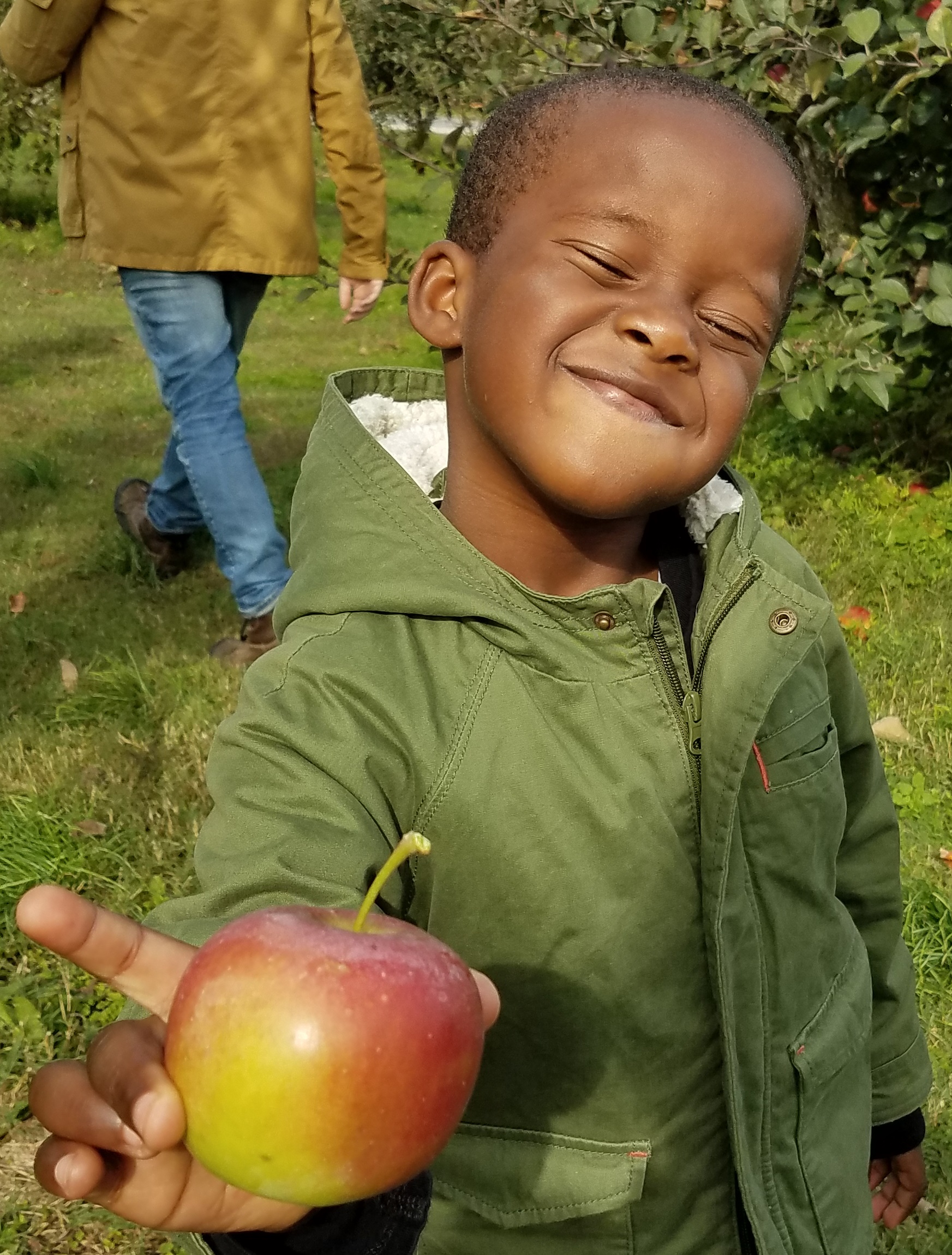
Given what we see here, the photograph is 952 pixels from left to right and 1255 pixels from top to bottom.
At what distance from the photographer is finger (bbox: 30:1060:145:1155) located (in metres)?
0.90

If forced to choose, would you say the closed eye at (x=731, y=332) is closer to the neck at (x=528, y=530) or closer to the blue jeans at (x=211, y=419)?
the neck at (x=528, y=530)

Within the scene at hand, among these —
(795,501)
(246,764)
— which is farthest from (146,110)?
(246,764)

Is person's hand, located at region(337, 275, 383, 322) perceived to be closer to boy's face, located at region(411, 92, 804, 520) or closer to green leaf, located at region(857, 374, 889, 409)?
green leaf, located at region(857, 374, 889, 409)

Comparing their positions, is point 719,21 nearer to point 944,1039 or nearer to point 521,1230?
point 944,1039

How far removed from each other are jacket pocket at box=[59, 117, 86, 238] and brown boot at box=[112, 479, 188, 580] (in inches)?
40.1

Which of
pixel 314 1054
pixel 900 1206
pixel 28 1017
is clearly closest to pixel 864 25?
pixel 900 1206

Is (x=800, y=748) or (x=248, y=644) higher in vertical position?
(x=800, y=748)

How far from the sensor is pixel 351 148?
399 centimetres

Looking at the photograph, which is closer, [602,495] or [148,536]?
[602,495]

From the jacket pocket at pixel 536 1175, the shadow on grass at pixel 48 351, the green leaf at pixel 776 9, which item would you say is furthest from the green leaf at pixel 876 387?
the shadow on grass at pixel 48 351

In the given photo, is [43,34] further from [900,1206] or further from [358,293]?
[900,1206]

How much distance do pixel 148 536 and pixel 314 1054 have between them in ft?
12.4

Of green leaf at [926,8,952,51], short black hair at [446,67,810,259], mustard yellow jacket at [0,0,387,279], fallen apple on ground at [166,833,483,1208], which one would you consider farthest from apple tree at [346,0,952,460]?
fallen apple on ground at [166,833,483,1208]

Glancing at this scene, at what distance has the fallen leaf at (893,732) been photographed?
10.9 ft
